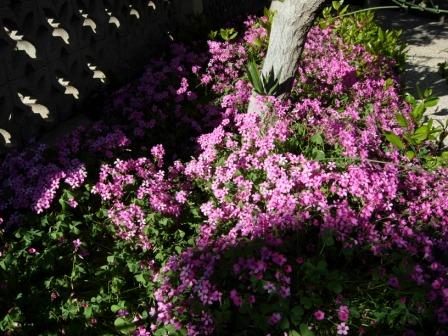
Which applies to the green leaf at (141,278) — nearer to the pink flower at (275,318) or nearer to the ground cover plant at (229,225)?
the ground cover plant at (229,225)

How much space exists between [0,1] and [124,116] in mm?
1488

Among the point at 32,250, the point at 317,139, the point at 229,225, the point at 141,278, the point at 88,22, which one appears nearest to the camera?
the point at 141,278

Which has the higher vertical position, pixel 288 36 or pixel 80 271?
pixel 288 36

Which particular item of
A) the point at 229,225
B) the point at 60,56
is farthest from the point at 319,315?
the point at 60,56

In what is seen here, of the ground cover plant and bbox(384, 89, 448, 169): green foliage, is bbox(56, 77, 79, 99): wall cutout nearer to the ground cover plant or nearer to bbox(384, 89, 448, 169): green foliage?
the ground cover plant

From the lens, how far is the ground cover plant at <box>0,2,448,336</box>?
237cm

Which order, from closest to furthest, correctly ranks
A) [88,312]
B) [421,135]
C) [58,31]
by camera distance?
[88,312]
[421,135]
[58,31]

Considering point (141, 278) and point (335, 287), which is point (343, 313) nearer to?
point (335, 287)

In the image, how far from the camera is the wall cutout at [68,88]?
416cm

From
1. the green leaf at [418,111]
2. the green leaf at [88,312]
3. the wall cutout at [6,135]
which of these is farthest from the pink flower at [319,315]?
the wall cutout at [6,135]

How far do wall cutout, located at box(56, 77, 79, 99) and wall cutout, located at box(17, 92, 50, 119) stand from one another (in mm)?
374

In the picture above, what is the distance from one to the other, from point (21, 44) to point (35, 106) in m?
0.57

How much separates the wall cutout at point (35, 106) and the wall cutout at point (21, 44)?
39 cm

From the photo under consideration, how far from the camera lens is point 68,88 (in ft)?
13.9
